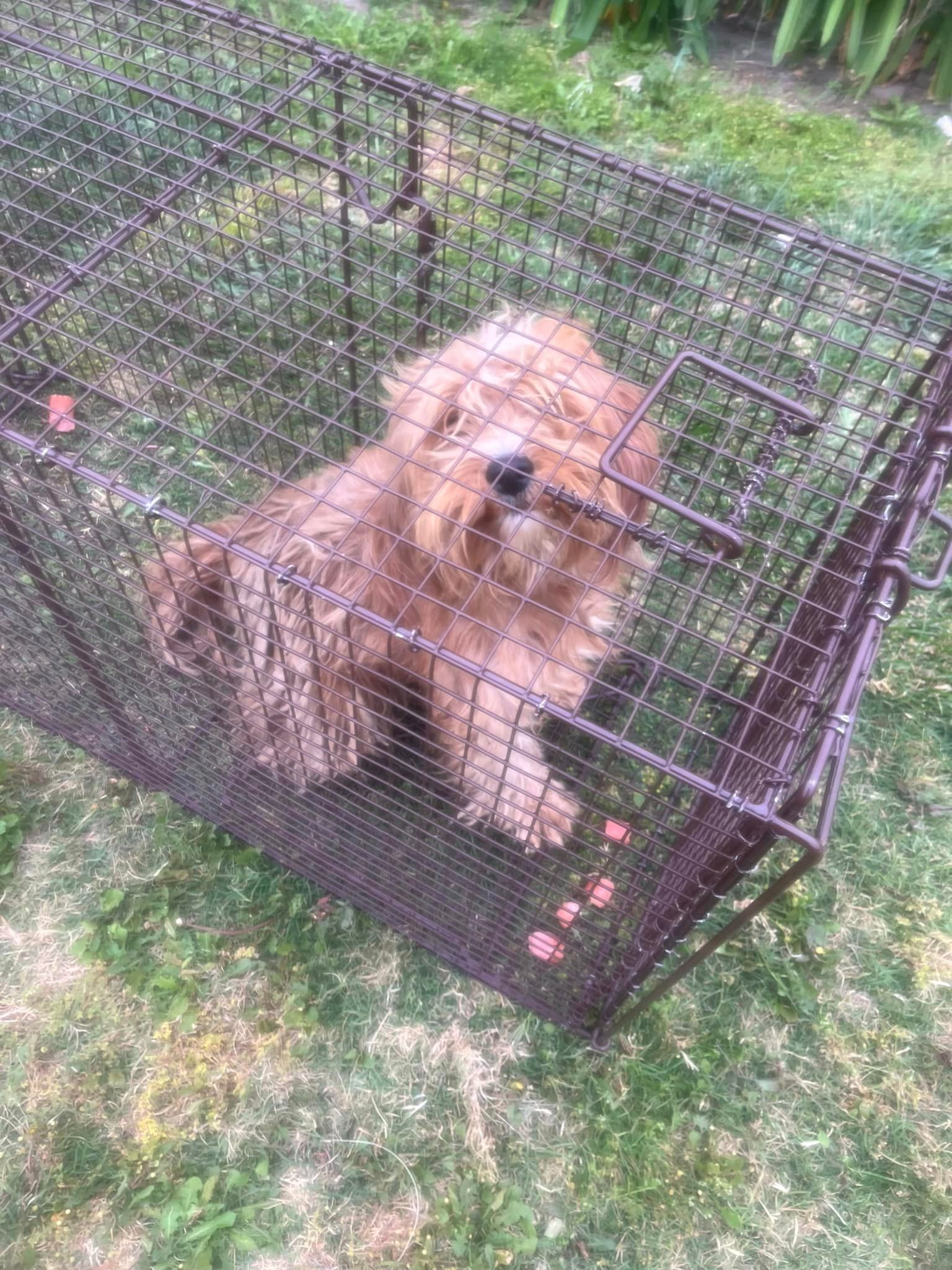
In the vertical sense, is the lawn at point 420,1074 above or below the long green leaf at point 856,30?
below

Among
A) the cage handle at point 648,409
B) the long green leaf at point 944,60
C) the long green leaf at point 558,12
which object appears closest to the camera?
the cage handle at point 648,409

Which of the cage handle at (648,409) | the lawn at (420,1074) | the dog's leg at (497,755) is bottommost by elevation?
the lawn at (420,1074)

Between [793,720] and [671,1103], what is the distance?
1410 millimetres

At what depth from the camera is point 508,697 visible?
226cm

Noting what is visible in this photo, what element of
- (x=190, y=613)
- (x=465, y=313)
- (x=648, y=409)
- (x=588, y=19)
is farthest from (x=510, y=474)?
(x=588, y=19)

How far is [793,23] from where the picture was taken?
14.3 feet

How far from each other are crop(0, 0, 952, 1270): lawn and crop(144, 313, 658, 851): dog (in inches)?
23.4

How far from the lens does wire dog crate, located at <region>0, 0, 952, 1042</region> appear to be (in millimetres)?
1476

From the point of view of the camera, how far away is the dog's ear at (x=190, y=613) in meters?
1.89

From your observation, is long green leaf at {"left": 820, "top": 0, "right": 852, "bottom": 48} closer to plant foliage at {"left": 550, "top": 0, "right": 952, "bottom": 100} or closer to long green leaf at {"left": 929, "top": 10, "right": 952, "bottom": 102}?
plant foliage at {"left": 550, "top": 0, "right": 952, "bottom": 100}

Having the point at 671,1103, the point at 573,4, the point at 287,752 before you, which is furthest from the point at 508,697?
the point at 573,4

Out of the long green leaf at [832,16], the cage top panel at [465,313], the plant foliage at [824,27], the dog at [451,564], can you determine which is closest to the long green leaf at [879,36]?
the plant foliage at [824,27]

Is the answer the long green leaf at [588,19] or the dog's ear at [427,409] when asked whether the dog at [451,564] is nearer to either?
the dog's ear at [427,409]

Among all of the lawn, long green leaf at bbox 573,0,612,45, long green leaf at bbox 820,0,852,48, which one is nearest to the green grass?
long green leaf at bbox 573,0,612,45
